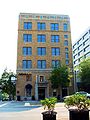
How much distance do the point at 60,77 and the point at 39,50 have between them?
9.47m

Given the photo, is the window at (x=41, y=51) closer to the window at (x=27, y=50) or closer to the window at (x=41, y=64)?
the window at (x=41, y=64)

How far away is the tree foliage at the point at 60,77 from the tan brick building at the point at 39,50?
3776 millimetres

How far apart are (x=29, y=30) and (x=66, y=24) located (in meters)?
9.03

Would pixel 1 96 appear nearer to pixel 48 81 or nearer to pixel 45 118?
pixel 48 81

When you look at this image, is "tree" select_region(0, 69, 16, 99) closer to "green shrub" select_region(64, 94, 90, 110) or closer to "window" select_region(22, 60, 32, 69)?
"window" select_region(22, 60, 32, 69)

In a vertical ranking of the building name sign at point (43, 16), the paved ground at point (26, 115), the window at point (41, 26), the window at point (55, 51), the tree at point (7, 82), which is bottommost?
the paved ground at point (26, 115)

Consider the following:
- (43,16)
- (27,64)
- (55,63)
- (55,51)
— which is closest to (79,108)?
(27,64)

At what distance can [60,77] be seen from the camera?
45.7 m

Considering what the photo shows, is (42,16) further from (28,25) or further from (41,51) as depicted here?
(41,51)

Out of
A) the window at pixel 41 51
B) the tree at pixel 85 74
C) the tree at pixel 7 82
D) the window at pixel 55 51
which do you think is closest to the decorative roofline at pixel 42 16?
the window at pixel 41 51

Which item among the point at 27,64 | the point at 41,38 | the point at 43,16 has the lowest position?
the point at 27,64

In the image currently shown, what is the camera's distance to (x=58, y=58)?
5197cm

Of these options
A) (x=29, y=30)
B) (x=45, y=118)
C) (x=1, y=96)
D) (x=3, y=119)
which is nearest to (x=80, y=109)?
(x=45, y=118)

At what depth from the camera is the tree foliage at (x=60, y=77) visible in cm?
4575
